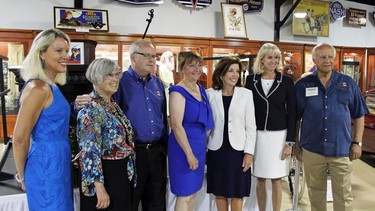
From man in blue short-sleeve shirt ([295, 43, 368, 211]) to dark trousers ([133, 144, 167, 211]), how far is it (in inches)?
48.7

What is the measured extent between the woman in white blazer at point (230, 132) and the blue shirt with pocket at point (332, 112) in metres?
0.57

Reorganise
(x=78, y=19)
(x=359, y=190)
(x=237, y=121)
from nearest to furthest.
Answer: (x=237, y=121), (x=359, y=190), (x=78, y=19)

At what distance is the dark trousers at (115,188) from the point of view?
171 cm

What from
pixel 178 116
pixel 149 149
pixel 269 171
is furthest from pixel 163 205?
pixel 269 171

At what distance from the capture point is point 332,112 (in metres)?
2.53

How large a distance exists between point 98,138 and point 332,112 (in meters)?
1.82

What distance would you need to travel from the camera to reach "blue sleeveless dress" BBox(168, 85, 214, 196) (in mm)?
2182

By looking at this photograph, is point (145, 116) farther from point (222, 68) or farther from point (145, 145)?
point (222, 68)

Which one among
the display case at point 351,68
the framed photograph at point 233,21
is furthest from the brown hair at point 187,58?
the display case at point 351,68

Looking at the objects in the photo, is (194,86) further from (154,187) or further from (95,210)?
(95,210)

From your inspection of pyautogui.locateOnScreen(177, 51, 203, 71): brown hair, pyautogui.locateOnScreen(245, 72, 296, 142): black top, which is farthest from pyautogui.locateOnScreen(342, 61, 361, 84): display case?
pyautogui.locateOnScreen(177, 51, 203, 71): brown hair

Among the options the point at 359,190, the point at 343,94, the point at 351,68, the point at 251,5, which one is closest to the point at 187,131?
the point at 343,94

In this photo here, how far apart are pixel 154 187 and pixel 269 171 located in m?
0.92

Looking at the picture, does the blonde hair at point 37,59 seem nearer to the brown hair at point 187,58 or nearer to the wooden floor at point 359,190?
the brown hair at point 187,58
